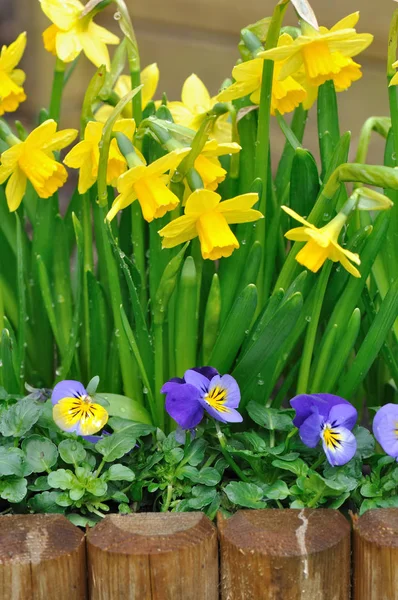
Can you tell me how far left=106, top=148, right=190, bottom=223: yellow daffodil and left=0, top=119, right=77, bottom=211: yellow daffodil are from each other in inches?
6.3

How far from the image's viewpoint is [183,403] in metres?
1.02

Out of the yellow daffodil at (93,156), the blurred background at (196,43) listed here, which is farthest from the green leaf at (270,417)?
the blurred background at (196,43)

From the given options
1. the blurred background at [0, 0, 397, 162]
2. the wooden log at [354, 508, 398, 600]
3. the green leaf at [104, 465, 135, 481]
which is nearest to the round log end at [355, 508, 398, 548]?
the wooden log at [354, 508, 398, 600]

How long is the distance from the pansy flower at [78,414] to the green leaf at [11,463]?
7cm

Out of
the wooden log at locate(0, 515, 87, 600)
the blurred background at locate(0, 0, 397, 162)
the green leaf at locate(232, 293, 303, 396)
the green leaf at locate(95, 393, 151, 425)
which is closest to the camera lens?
the wooden log at locate(0, 515, 87, 600)

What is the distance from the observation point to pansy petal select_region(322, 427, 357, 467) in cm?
101

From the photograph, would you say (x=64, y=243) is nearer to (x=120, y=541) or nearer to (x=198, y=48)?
(x=120, y=541)

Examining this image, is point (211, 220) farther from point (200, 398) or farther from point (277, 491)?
point (277, 491)

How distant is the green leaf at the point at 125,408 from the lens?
114 cm

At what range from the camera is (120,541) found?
936 mm

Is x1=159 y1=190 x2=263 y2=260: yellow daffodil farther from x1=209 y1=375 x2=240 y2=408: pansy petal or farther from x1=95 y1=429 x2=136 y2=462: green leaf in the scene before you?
x1=95 y1=429 x2=136 y2=462: green leaf

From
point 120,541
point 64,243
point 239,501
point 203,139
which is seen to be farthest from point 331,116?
point 120,541

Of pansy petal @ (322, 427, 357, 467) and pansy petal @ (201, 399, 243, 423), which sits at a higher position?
pansy petal @ (201, 399, 243, 423)

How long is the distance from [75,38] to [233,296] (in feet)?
1.47
